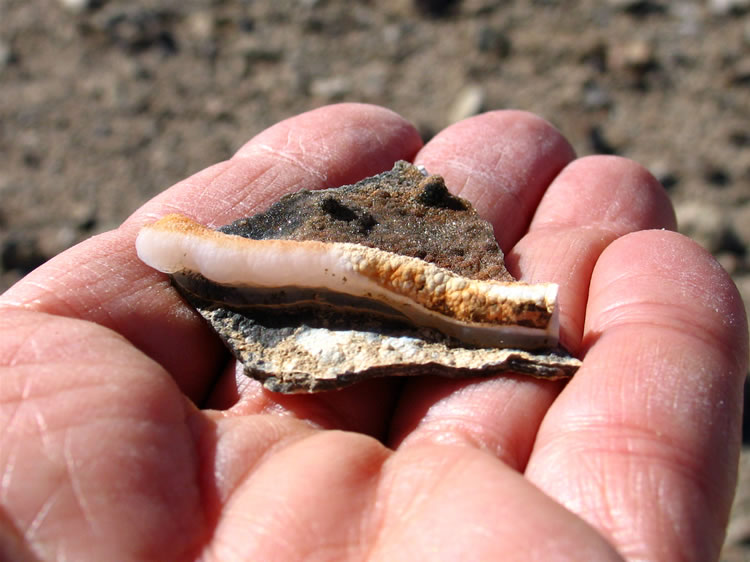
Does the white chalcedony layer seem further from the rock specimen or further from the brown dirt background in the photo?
the brown dirt background

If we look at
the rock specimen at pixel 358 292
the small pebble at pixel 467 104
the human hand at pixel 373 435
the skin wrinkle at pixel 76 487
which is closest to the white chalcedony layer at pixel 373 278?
the rock specimen at pixel 358 292

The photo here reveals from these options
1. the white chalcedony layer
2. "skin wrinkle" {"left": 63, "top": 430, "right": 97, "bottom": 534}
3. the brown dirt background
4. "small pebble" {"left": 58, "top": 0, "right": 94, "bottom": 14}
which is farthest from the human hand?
"small pebble" {"left": 58, "top": 0, "right": 94, "bottom": 14}

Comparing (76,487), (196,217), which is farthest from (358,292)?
(76,487)

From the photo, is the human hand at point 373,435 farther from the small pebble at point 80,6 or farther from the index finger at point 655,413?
the small pebble at point 80,6

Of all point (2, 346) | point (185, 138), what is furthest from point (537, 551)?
point (185, 138)

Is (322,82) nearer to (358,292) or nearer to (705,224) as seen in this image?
(705,224)
